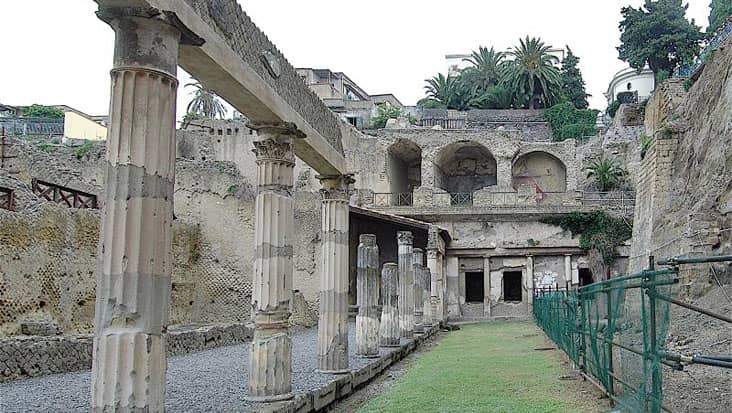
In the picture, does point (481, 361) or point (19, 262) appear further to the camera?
point (19, 262)

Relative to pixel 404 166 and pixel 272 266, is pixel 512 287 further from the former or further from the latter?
pixel 272 266

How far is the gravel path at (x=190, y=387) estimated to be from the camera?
7645 mm

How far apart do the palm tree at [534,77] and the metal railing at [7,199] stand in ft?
132

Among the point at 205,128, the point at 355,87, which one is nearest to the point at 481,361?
the point at 205,128

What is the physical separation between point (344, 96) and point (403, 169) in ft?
57.0

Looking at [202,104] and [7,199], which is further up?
[202,104]

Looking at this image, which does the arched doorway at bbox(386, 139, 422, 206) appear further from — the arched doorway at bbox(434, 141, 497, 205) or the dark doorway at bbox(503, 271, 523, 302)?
the dark doorway at bbox(503, 271, 523, 302)

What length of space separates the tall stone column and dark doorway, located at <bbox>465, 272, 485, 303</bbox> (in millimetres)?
21706

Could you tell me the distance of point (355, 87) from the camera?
200 ft

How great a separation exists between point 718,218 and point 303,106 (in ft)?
32.7

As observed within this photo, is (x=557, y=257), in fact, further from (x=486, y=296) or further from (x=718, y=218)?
(x=718, y=218)

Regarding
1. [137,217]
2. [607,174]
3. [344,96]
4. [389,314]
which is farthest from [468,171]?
[137,217]

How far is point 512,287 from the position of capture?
2967 cm

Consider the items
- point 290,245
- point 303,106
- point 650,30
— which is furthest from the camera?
point 650,30
